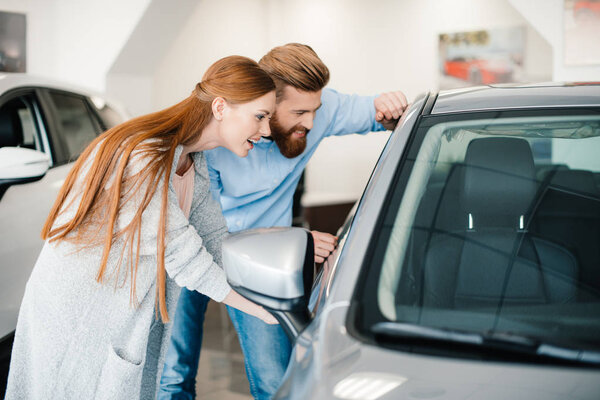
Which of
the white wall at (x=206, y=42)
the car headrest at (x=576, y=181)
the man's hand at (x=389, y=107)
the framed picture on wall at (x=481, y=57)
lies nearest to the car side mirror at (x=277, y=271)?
the car headrest at (x=576, y=181)

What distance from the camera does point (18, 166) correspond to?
6.29ft

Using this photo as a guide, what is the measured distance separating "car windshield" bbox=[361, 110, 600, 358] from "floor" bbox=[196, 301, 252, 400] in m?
1.77

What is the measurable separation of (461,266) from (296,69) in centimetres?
85

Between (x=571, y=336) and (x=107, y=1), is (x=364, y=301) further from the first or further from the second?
(x=107, y=1)

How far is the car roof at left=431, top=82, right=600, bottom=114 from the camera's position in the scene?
1217 millimetres

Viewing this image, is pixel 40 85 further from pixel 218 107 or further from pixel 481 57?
pixel 481 57

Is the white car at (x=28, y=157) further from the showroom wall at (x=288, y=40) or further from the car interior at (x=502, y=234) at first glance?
the showroom wall at (x=288, y=40)

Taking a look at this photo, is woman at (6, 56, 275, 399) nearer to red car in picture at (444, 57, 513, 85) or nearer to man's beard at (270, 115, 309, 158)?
man's beard at (270, 115, 309, 158)

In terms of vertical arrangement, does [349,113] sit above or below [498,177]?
above

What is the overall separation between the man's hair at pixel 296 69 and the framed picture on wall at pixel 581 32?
3.10 meters

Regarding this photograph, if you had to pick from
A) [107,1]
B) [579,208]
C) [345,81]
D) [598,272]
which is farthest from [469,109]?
[345,81]

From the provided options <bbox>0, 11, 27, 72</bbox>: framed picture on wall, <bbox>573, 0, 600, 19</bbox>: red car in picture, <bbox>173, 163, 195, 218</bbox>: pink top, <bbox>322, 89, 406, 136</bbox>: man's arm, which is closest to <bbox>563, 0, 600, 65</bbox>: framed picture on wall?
<bbox>573, 0, 600, 19</bbox>: red car in picture

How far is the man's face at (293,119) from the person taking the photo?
1685mm

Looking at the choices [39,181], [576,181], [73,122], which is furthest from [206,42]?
[576,181]
